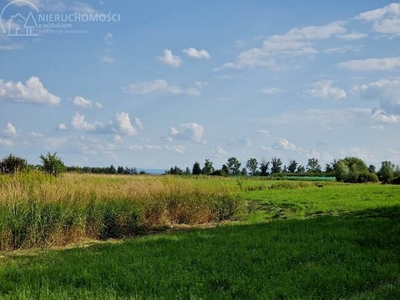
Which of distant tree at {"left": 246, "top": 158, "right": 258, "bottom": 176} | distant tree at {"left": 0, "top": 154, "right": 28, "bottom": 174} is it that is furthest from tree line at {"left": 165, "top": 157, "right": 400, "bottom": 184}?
distant tree at {"left": 0, "top": 154, "right": 28, "bottom": 174}

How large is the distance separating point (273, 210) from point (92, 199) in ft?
29.0

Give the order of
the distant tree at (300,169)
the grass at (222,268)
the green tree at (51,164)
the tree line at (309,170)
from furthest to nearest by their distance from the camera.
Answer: the distant tree at (300,169)
the tree line at (309,170)
the green tree at (51,164)
the grass at (222,268)

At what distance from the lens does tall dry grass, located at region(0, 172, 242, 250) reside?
408 inches

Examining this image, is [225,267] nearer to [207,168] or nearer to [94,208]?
[94,208]

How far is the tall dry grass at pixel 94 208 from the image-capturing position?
1037 centimetres

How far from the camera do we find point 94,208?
11.9m

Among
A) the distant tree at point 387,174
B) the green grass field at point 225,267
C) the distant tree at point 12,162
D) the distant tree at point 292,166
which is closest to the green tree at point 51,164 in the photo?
the distant tree at point 12,162

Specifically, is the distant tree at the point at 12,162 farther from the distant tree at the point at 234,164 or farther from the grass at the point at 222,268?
the distant tree at the point at 234,164

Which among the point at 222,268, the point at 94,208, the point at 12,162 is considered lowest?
the point at 222,268

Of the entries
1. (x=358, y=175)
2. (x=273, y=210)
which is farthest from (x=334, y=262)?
(x=358, y=175)

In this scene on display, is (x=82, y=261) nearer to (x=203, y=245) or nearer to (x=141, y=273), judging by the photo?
(x=141, y=273)

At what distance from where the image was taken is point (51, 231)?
10617 mm

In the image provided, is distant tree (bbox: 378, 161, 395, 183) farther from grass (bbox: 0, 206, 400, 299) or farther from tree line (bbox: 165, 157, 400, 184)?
grass (bbox: 0, 206, 400, 299)

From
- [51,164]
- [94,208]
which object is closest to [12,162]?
[51,164]
